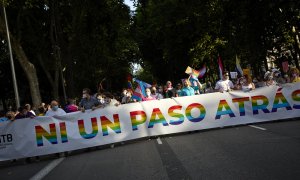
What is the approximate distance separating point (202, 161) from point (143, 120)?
6.35m

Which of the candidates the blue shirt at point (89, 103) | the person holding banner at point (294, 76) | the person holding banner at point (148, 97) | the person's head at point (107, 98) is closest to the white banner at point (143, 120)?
the blue shirt at point (89, 103)

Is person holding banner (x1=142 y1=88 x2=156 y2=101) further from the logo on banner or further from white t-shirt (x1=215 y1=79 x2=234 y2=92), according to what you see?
the logo on banner

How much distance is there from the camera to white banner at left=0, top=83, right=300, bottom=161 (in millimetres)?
14047

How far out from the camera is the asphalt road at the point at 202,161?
747 cm

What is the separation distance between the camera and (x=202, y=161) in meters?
8.77

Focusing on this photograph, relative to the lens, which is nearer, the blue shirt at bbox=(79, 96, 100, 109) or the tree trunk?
the blue shirt at bbox=(79, 96, 100, 109)

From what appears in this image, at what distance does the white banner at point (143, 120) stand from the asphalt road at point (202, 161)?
4.68 ft

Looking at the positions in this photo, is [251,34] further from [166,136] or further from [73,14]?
[166,136]

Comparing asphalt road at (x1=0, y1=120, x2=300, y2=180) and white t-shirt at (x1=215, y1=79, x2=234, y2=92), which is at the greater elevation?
white t-shirt at (x1=215, y1=79, x2=234, y2=92)

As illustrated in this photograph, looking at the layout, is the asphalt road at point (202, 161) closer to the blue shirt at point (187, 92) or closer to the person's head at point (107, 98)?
the person's head at point (107, 98)

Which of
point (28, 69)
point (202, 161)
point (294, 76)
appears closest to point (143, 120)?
point (294, 76)

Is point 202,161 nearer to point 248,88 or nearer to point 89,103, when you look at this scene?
point 89,103

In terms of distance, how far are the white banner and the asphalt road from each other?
56.2 inches

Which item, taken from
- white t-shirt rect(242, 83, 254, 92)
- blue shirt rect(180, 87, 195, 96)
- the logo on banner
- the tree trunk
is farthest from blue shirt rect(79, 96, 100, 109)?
the tree trunk
